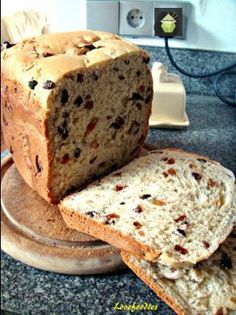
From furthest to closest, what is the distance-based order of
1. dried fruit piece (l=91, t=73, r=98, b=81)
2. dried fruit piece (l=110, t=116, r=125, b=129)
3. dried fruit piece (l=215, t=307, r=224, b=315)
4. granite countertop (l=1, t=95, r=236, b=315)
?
dried fruit piece (l=110, t=116, r=125, b=129)
dried fruit piece (l=91, t=73, r=98, b=81)
granite countertop (l=1, t=95, r=236, b=315)
dried fruit piece (l=215, t=307, r=224, b=315)

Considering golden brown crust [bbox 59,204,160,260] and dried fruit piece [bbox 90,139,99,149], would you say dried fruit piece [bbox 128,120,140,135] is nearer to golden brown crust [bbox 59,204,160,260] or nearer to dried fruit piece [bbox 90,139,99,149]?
dried fruit piece [bbox 90,139,99,149]

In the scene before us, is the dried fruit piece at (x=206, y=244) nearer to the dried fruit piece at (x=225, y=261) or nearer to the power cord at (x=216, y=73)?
the dried fruit piece at (x=225, y=261)

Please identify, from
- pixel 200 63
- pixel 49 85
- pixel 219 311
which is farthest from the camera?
pixel 200 63

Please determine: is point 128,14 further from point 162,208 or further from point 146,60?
point 162,208

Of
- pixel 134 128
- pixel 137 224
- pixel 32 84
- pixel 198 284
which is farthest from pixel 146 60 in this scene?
pixel 198 284

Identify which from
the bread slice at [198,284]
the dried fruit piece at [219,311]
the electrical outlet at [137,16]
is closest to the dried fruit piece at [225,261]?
the bread slice at [198,284]

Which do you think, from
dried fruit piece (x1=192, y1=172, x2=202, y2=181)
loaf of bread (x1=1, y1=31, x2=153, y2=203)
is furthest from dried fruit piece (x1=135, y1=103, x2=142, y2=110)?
dried fruit piece (x1=192, y1=172, x2=202, y2=181)
